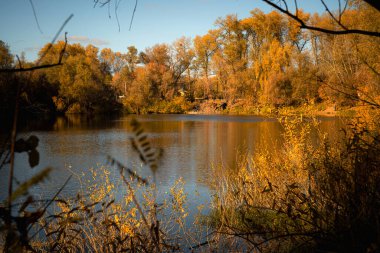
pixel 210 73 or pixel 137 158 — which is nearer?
pixel 137 158

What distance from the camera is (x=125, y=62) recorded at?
66188 mm

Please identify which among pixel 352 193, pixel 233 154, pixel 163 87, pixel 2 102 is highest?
pixel 163 87

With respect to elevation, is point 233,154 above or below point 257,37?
below

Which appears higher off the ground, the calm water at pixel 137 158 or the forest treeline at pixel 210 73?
the forest treeline at pixel 210 73

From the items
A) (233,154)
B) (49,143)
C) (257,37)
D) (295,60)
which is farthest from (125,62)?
(233,154)

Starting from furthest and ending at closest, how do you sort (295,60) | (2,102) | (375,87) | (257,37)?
(257,37) < (295,60) < (375,87) < (2,102)

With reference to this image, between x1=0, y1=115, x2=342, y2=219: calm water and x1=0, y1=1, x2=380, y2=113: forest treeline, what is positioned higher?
x1=0, y1=1, x2=380, y2=113: forest treeline

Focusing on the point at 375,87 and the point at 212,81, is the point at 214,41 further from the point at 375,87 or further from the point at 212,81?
the point at 375,87

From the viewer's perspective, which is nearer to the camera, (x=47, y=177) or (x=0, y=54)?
(x=47, y=177)

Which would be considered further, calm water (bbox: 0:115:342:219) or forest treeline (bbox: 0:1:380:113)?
forest treeline (bbox: 0:1:380:113)

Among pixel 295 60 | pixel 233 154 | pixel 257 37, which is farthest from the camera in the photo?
pixel 257 37

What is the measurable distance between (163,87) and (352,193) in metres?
52.0

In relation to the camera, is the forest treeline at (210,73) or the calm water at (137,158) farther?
the forest treeline at (210,73)

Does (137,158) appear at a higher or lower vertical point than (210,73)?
lower
